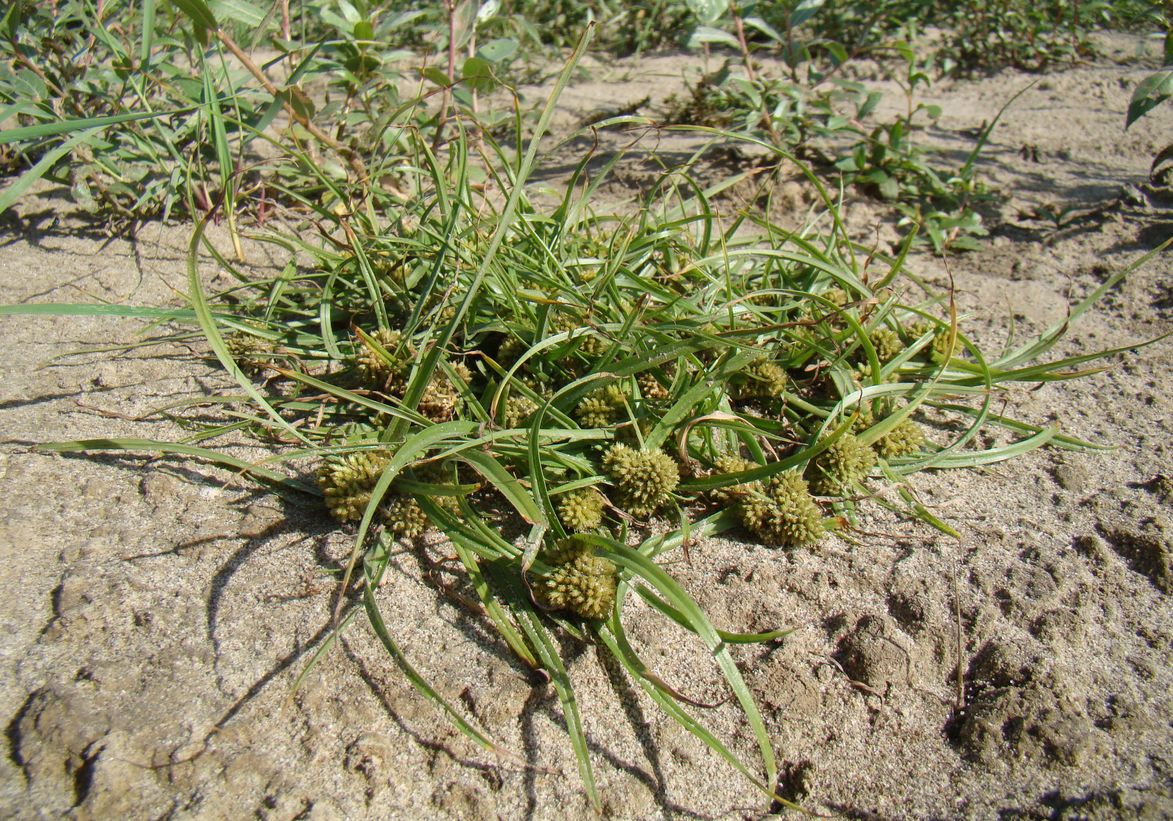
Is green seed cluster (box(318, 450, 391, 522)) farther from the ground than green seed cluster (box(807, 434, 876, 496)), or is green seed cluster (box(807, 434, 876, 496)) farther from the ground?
green seed cluster (box(318, 450, 391, 522))

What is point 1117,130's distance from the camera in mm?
3818

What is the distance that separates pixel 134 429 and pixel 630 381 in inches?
47.7

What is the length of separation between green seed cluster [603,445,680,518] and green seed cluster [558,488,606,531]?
0.21 ft

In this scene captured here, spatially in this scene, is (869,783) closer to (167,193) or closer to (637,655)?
(637,655)

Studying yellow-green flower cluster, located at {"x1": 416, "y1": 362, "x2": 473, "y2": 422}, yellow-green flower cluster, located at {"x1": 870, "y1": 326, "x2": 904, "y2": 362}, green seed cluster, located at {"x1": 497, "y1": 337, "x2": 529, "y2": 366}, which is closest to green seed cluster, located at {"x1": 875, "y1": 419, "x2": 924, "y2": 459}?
yellow-green flower cluster, located at {"x1": 870, "y1": 326, "x2": 904, "y2": 362}

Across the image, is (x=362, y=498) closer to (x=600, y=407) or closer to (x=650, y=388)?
(x=600, y=407)

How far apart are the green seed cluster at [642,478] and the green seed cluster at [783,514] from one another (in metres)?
0.18

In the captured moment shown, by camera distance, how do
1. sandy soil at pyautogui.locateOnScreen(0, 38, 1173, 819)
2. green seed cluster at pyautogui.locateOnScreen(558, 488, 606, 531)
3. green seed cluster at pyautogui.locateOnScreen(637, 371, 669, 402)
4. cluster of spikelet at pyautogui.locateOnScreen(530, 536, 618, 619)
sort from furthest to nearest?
green seed cluster at pyautogui.locateOnScreen(637, 371, 669, 402)
green seed cluster at pyautogui.locateOnScreen(558, 488, 606, 531)
cluster of spikelet at pyautogui.locateOnScreen(530, 536, 618, 619)
sandy soil at pyautogui.locateOnScreen(0, 38, 1173, 819)

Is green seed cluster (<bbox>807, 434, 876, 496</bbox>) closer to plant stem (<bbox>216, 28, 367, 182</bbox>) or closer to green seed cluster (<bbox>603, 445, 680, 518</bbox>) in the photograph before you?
green seed cluster (<bbox>603, 445, 680, 518</bbox>)

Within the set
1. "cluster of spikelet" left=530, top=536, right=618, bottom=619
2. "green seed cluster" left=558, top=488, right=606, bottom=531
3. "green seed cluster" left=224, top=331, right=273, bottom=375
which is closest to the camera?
"cluster of spikelet" left=530, top=536, right=618, bottom=619

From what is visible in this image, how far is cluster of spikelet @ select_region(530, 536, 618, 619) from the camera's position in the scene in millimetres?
1662

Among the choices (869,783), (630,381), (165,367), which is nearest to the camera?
(869,783)

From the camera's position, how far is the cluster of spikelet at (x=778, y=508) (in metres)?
1.88

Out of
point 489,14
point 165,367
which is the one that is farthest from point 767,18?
point 165,367
